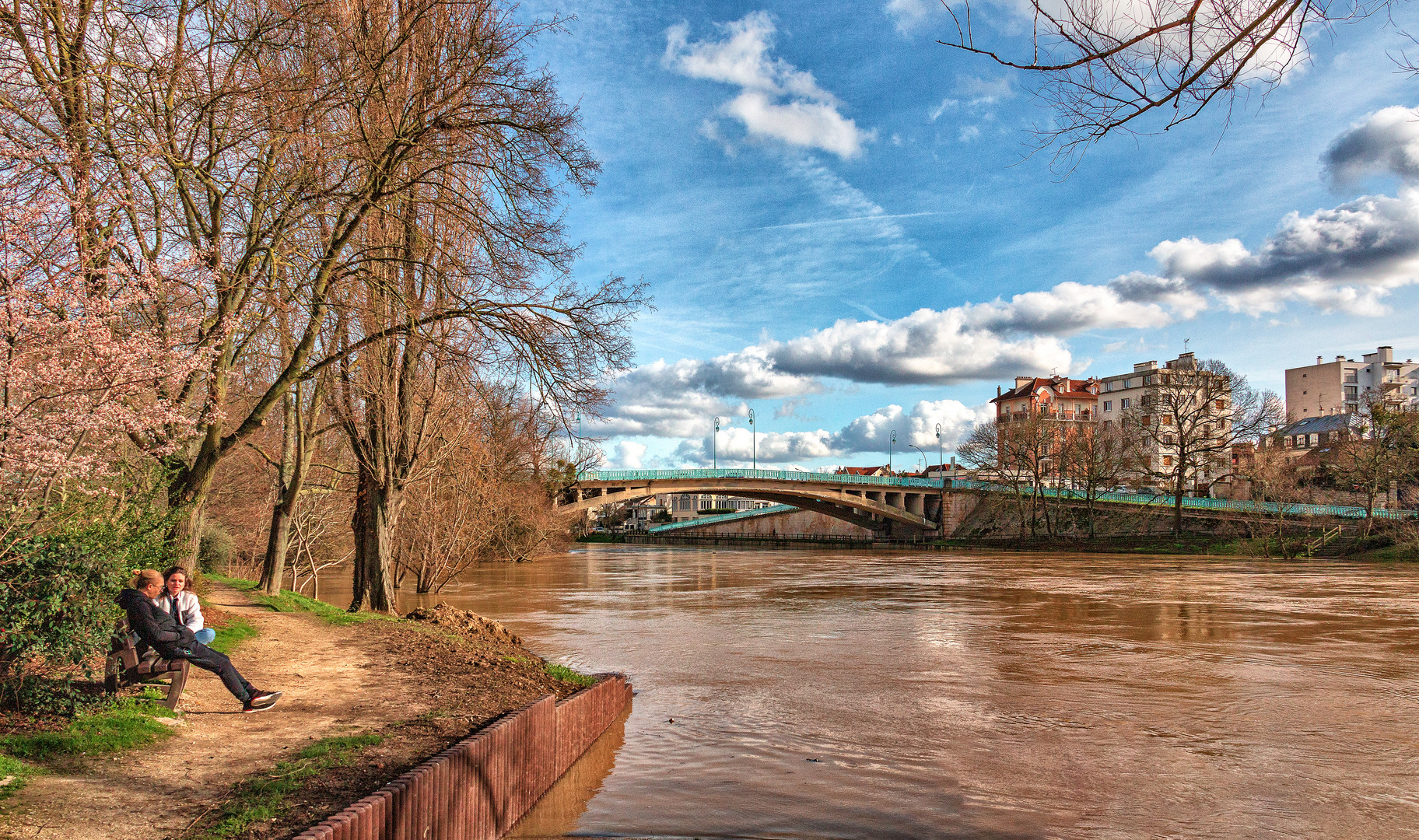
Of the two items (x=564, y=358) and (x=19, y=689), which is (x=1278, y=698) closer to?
(x=564, y=358)

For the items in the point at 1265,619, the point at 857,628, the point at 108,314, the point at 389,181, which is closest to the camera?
the point at 108,314

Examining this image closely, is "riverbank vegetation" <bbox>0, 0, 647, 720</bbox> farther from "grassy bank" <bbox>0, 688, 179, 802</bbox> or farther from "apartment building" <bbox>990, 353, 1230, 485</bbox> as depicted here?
"apartment building" <bbox>990, 353, 1230, 485</bbox>

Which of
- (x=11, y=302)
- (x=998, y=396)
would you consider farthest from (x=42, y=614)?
(x=998, y=396)

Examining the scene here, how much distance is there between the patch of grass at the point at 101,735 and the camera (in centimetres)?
595

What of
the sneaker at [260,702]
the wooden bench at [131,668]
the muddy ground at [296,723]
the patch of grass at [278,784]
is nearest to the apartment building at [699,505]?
the muddy ground at [296,723]

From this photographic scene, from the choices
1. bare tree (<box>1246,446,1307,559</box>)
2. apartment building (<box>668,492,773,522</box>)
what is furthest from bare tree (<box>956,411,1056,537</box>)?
apartment building (<box>668,492,773,522</box>)

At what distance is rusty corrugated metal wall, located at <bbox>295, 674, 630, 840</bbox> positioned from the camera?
496 cm

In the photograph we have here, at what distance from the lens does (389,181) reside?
12461 mm

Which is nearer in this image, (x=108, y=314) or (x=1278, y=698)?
(x=108, y=314)

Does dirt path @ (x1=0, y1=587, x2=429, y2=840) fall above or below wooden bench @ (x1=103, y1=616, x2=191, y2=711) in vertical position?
below

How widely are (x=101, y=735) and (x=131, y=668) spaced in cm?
87

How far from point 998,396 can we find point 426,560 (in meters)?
113

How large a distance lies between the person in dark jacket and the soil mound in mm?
6543

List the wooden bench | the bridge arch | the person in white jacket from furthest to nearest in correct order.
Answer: the bridge arch
the person in white jacket
the wooden bench
